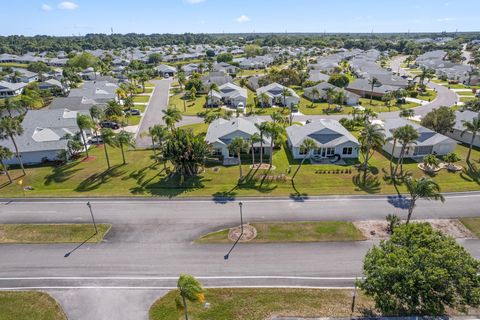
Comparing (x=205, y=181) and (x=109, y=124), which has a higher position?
(x=109, y=124)

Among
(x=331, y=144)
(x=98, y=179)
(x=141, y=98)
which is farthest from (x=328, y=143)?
(x=141, y=98)

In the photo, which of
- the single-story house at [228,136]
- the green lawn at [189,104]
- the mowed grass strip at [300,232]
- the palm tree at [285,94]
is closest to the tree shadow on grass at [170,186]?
the single-story house at [228,136]

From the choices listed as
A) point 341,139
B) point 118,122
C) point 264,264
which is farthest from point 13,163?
point 341,139

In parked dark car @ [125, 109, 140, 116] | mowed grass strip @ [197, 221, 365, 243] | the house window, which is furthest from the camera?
parked dark car @ [125, 109, 140, 116]

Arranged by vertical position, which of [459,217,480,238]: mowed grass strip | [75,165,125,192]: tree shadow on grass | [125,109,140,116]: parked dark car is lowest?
[459,217,480,238]: mowed grass strip

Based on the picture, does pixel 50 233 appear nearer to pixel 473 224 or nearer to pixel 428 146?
pixel 473 224

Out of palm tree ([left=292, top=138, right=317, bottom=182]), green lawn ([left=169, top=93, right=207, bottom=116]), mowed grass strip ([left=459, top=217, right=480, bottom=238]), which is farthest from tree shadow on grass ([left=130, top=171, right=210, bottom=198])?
green lawn ([left=169, top=93, right=207, bottom=116])

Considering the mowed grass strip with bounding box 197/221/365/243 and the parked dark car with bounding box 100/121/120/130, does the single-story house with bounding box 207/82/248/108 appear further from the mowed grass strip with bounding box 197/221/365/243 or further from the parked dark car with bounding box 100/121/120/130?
the mowed grass strip with bounding box 197/221/365/243
